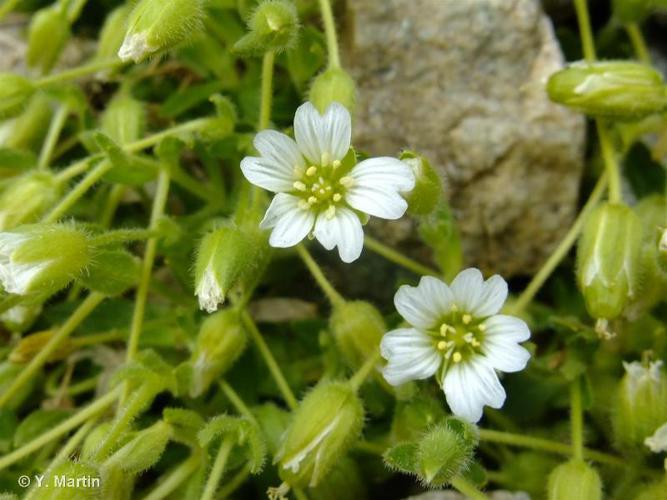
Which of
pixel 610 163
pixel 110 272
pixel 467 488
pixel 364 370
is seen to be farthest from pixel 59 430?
pixel 610 163

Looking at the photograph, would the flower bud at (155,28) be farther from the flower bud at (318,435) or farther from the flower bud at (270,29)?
the flower bud at (318,435)

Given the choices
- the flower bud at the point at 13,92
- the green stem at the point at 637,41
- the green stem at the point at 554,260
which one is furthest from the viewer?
the green stem at the point at 637,41

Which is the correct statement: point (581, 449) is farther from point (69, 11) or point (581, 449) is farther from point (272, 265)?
point (69, 11)

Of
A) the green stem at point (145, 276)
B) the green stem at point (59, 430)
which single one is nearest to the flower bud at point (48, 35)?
the green stem at point (145, 276)

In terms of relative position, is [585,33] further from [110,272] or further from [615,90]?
[110,272]

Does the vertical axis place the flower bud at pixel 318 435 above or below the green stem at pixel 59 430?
below

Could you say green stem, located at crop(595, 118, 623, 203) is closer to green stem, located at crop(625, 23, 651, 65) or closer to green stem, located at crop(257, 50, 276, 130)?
green stem, located at crop(625, 23, 651, 65)
